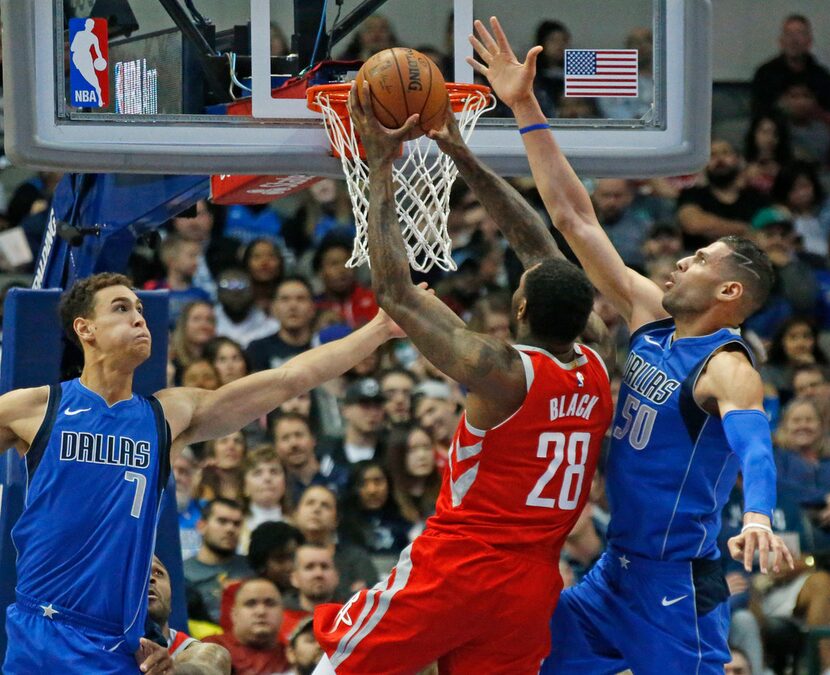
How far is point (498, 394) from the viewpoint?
475 centimetres

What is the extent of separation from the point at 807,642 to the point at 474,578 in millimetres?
4006

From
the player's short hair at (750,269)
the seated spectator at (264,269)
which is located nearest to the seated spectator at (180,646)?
the player's short hair at (750,269)

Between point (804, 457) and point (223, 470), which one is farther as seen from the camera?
point (804, 457)

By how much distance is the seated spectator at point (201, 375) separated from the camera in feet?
29.2

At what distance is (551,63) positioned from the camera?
6520mm

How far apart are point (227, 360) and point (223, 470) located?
0.75 m

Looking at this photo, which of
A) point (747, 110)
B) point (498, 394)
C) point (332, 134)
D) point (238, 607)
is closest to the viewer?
point (498, 394)

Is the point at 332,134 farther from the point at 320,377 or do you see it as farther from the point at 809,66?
the point at 809,66

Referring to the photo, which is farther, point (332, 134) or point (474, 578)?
point (332, 134)

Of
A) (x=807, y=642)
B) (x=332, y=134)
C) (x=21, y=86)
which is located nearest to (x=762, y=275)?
(x=332, y=134)

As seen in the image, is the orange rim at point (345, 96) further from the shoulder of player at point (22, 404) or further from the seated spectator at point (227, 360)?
the seated spectator at point (227, 360)

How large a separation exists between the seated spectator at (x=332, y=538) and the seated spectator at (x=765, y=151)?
4.31m

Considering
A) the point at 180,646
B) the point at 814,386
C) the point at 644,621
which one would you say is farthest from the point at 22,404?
the point at 814,386

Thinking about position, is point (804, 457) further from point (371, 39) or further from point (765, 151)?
point (371, 39)
